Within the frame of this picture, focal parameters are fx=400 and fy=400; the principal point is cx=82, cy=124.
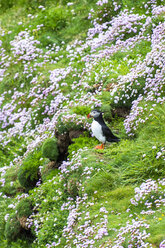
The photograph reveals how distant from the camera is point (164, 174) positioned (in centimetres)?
680

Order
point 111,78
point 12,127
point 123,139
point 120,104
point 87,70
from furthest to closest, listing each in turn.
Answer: point 12,127
point 87,70
point 111,78
point 120,104
point 123,139

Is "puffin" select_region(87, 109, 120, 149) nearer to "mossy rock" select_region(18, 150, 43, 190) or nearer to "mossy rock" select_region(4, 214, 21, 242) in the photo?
"mossy rock" select_region(18, 150, 43, 190)

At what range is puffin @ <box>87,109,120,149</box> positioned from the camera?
27.1 feet

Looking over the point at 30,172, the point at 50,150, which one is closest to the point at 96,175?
the point at 50,150

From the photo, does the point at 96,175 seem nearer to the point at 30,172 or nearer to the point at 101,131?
the point at 101,131

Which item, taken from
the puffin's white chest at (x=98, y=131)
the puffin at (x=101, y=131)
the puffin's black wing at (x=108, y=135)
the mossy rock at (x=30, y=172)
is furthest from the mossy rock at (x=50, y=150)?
the puffin's black wing at (x=108, y=135)

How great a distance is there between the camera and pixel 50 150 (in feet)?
30.1

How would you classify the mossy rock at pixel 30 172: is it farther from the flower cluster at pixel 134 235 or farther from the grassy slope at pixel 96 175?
the flower cluster at pixel 134 235

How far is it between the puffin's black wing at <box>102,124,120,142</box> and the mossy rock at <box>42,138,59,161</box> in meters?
1.46

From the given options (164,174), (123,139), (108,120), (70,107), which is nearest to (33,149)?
(70,107)

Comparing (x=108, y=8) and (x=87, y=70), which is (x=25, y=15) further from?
(x=87, y=70)

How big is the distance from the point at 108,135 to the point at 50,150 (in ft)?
5.16

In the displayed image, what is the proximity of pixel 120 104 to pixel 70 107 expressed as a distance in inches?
52.7

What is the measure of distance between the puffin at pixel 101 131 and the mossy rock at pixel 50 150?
1.14 metres
